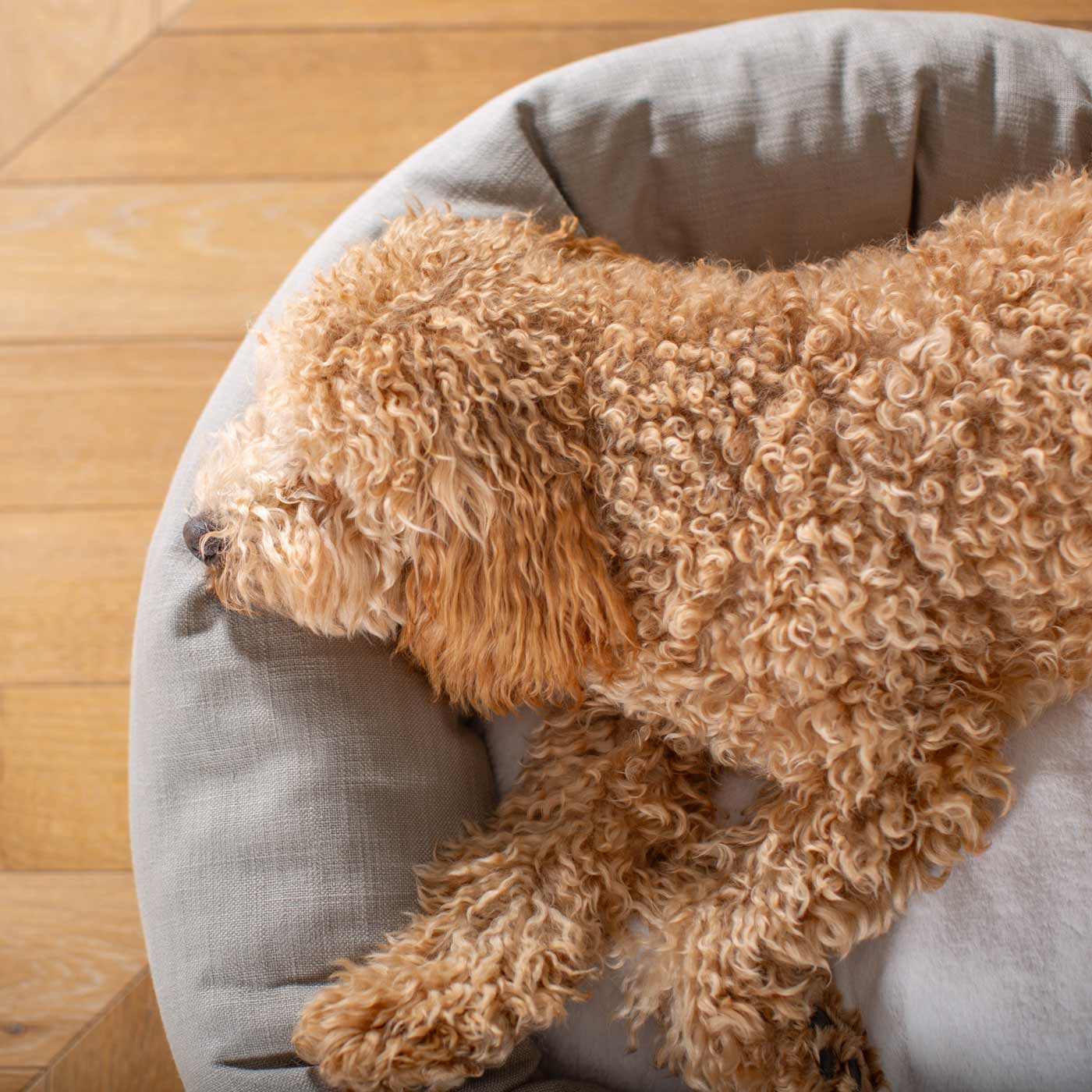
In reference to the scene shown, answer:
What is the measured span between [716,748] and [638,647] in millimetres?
164

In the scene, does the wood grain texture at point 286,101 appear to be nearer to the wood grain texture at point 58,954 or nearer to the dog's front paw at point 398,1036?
the wood grain texture at point 58,954

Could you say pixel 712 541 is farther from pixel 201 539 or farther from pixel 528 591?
pixel 201 539

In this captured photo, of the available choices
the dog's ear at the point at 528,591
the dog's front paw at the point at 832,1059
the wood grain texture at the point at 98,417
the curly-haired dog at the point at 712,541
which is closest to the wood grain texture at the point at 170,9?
the wood grain texture at the point at 98,417

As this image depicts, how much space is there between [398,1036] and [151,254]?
1.33 meters

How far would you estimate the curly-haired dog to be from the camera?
0.88m

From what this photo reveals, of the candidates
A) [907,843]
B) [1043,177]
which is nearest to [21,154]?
[1043,177]

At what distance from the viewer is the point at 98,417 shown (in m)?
1.67

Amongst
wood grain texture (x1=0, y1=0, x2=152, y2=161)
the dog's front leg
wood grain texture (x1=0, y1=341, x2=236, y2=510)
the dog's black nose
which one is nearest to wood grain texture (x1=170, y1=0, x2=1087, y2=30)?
wood grain texture (x1=0, y1=0, x2=152, y2=161)

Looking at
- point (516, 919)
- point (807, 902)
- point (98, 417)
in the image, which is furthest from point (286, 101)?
point (807, 902)

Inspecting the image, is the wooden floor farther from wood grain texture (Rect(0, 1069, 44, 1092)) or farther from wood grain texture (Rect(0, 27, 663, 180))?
wood grain texture (Rect(0, 1069, 44, 1092))

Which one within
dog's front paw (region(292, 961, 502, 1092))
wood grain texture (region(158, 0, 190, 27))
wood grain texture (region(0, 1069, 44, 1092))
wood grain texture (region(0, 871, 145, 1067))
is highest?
wood grain texture (region(158, 0, 190, 27))

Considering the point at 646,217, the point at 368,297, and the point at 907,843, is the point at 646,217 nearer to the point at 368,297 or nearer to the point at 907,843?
A: the point at 368,297

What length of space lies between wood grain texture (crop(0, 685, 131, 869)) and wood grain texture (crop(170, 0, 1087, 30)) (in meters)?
1.20

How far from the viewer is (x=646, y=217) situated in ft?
4.57
